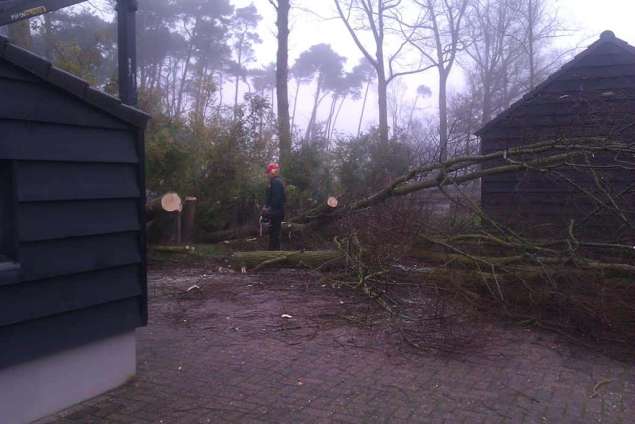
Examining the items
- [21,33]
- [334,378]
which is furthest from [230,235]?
[334,378]

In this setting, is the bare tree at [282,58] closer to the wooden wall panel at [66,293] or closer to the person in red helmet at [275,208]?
the person in red helmet at [275,208]

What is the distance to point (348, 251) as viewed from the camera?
8.72 m

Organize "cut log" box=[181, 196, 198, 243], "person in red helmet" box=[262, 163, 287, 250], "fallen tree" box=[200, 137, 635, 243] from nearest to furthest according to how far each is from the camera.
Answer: "fallen tree" box=[200, 137, 635, 243] < "person in red helmet" box=[262, 163, 287, 250] < "cut log" box=[181, 196, 198, 243]

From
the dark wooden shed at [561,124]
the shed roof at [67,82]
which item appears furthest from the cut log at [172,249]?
the shed roof at [67,82]

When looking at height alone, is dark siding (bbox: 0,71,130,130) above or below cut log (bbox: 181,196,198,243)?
above

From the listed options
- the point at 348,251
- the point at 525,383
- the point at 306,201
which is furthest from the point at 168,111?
the point at 525,383

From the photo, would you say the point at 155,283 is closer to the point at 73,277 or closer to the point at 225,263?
the point at 225,263

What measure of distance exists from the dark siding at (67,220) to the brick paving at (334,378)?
25.0 inches

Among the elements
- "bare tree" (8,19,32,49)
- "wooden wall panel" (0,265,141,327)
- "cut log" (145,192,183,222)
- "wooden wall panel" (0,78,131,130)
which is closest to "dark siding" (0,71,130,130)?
"wooden wall panel" (0,78,131,130)

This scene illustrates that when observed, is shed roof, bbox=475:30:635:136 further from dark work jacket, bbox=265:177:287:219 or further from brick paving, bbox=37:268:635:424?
brick paving, bbox=37:268:635:424

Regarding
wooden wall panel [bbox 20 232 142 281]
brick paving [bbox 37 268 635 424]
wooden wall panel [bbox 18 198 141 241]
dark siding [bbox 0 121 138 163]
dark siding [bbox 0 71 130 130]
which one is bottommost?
brick paving [bbox 37 268 635 424]

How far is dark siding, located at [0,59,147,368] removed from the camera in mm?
4008

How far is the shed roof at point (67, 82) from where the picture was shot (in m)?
3.93

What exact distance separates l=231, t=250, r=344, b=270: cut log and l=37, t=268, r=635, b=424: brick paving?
2.16 m
